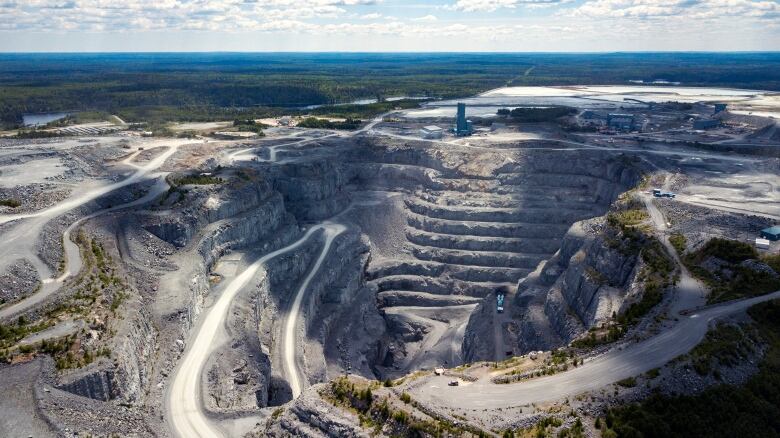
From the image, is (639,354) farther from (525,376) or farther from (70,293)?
(70,293)

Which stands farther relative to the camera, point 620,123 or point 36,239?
point 620,123

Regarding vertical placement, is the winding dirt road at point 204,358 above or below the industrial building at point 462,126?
below

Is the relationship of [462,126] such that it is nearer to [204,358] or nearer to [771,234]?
[771,234]

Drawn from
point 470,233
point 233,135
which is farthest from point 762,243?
point 233,135

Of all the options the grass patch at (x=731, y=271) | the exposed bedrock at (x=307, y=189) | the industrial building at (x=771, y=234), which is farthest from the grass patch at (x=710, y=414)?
the exposed bedrock at (x=307, y=189)

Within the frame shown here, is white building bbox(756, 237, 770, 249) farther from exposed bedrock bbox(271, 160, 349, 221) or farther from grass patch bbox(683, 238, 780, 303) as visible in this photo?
exposed bedrock bbox(271, 160, 349, 221)

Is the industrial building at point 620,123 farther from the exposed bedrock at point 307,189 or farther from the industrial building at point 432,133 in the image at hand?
the exposed bedrock at point 307,189
